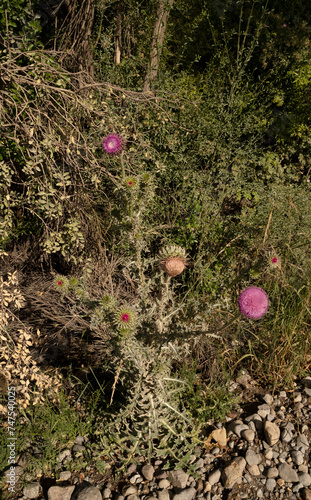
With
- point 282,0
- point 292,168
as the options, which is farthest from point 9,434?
point 282,0

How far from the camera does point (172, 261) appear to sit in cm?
166

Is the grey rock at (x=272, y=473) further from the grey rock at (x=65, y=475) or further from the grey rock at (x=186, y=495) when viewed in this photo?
the grey rock at (x=65, y=475)

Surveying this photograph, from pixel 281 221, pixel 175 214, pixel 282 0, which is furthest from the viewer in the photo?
pixel 282 0

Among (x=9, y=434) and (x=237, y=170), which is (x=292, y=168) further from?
(x=9, y=434)

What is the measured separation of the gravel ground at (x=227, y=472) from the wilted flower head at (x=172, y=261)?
1.07m

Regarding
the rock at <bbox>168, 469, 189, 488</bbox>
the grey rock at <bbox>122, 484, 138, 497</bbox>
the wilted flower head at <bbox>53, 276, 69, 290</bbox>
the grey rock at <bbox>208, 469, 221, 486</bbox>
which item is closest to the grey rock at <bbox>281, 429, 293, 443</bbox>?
the grey rock at <bbox>208, 469, 221, 486</bbox>

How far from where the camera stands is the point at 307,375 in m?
2.59

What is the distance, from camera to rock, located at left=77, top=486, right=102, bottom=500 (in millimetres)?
1857

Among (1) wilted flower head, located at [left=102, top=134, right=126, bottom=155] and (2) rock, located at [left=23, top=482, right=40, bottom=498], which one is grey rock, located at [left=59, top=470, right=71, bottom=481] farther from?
(1) wilted flower head, located at [left=102, top=134, right=126, bottom=155]

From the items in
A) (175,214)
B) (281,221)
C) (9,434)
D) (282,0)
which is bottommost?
(9,434)

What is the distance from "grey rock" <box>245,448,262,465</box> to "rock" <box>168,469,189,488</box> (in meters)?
0.33

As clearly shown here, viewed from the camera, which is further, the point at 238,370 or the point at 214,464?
the point at 238,370

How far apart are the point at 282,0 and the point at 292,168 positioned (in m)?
2.35

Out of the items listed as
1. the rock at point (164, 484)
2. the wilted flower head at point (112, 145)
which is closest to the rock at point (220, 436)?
the rock at point (164, 484)
